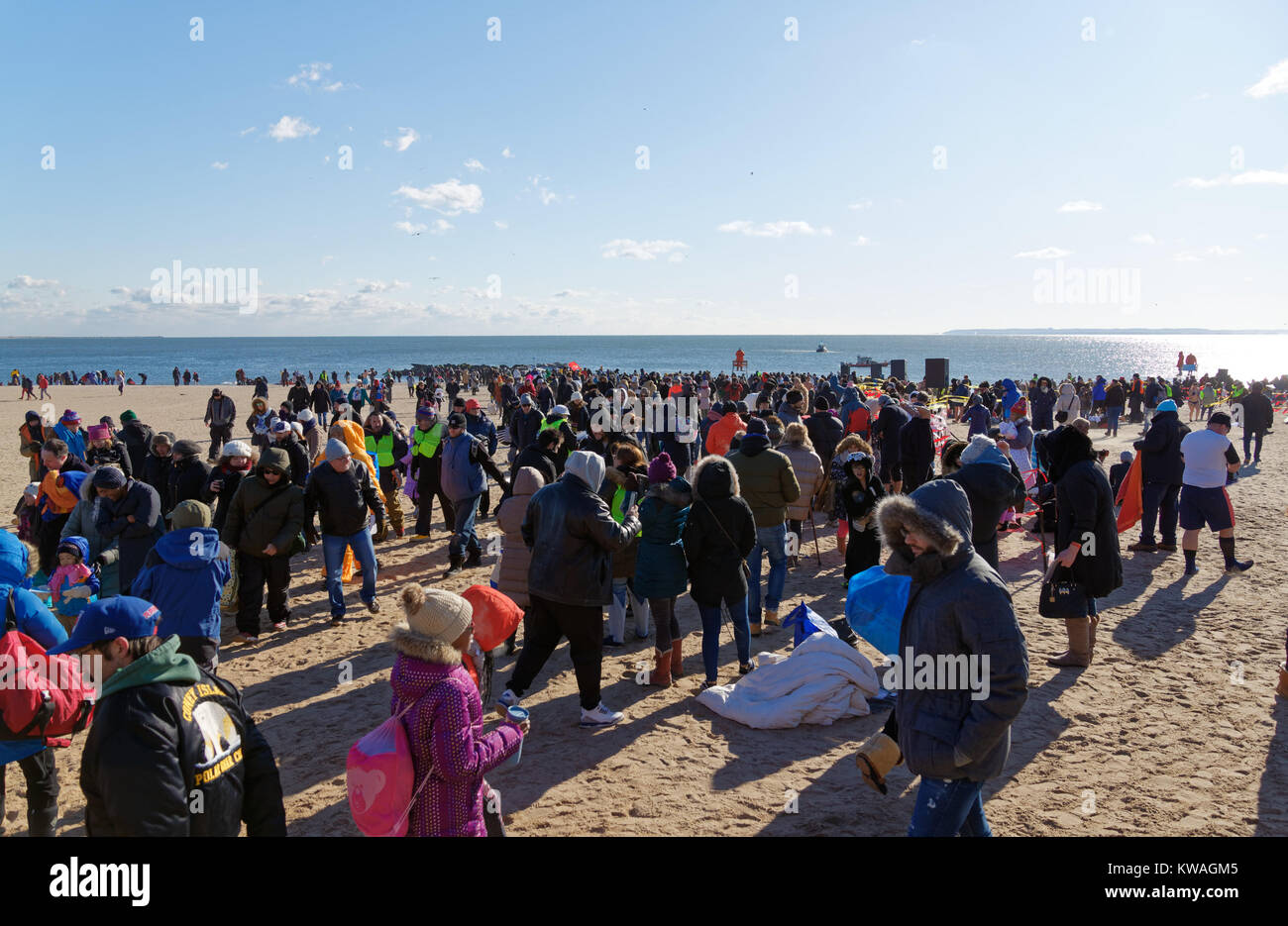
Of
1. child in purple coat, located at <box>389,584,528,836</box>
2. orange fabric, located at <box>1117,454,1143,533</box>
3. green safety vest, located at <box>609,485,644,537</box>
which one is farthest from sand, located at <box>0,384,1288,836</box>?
orange fabric, located at <box>1117,454,1143,533</box>

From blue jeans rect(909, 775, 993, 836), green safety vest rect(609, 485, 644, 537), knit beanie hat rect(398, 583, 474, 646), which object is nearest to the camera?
knit beanie hat rect(398, 583, 474, 646)

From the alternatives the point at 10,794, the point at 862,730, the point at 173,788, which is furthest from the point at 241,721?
the point at 862,730

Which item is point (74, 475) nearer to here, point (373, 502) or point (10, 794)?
point (373, 502)

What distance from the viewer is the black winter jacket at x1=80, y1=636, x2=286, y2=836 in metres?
2.18

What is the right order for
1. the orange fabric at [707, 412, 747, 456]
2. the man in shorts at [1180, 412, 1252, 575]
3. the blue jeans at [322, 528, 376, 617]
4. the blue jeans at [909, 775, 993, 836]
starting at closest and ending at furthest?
the blue jeans at [909, 775, 993, 836] < the blue jeans at [322, 528, 376, 617] < the man in shorts at [1180, 412, 1252, 575] < the orange fabric at [707, 412, 747, 456]

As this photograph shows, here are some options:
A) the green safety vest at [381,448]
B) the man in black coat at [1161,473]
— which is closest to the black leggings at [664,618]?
the green safety vest at [381,448]

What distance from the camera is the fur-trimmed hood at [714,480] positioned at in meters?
5.37

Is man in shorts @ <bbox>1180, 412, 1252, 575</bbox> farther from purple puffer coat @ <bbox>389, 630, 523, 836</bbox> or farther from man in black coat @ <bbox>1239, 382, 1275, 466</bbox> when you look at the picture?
man in black coat @ <bbox>1239, 382, 1275, 466</bbox>

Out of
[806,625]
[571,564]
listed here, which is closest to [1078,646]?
[806,625]

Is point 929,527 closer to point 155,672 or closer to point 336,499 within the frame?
point 155,672

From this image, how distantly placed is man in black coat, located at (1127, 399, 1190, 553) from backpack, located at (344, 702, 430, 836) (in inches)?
367

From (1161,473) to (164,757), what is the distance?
1039 cm

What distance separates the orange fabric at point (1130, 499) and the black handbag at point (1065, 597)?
15.8ft

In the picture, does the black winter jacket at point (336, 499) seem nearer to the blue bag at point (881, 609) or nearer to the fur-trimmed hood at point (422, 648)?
the fur-trimmed hood at point (422, 648)
